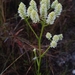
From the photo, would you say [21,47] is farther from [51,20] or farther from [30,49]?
[51,20]

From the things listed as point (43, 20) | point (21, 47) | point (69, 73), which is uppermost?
point (43, 20)

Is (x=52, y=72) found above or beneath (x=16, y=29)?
beneath

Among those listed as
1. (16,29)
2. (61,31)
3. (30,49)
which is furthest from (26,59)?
(61,31)

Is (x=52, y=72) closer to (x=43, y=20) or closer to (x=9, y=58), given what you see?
(x=9, y=58)

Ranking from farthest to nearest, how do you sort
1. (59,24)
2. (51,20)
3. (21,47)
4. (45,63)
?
(59,24), (45,63), (21,47), (51,20)

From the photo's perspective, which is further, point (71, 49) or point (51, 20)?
point (71, 49)

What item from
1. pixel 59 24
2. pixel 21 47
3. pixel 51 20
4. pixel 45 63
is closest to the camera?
pixel 51 20

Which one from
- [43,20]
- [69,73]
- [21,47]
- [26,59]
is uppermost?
[43,20]

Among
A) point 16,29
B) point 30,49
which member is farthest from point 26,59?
point 16,29

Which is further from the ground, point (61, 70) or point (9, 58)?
point (9, 58)
